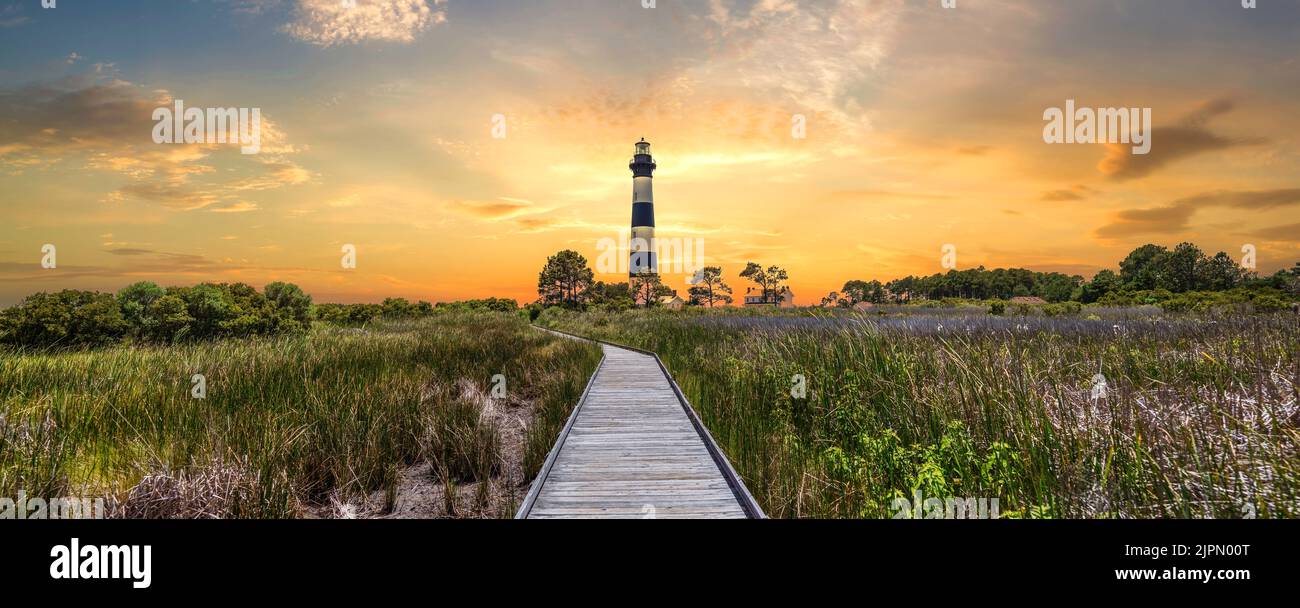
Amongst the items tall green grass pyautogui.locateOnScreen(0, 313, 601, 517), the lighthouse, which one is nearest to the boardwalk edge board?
tall green grass pyautogui.locateOnScreen(0, 313, 601, 517)

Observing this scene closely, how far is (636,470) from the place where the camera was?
5668mm

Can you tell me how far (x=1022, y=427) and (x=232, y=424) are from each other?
9259 millimetres

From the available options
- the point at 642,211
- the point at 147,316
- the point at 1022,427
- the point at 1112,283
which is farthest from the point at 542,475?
the point at 1112,283

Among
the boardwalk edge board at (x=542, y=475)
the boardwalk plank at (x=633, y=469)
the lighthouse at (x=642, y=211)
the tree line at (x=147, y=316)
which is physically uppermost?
the lighthouse at (x=642, y=211)

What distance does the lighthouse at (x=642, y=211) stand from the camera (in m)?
63.5

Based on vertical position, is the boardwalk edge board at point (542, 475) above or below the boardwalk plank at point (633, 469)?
above

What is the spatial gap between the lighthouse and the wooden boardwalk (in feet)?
181

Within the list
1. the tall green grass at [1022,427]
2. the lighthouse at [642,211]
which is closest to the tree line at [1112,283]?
the lighthouse at [642,211]

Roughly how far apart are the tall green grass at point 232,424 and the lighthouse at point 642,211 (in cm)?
5317

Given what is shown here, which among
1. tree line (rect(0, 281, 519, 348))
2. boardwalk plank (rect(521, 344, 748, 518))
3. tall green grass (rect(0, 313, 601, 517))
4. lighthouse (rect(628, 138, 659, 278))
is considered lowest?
boardwalk plank (rect(521, 344, 748, 518))

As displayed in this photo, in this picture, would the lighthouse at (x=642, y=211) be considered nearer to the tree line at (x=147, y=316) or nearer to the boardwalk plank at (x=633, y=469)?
the tree line at (x=147, y=316)

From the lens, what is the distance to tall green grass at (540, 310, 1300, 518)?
148 inches

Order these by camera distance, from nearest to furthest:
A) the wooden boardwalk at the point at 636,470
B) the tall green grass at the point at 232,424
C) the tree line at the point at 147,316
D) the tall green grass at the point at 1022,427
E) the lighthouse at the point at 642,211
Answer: the tall green grass at the point at 1022,427, the wooden boardwalk at the point at 636,470, the tall green grass at the point at 232,424, the tree line at the point at 147,316, the lighthouse at the point at 642,211

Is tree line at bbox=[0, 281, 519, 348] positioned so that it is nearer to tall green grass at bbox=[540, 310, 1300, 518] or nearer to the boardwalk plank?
the boardwalk plank
